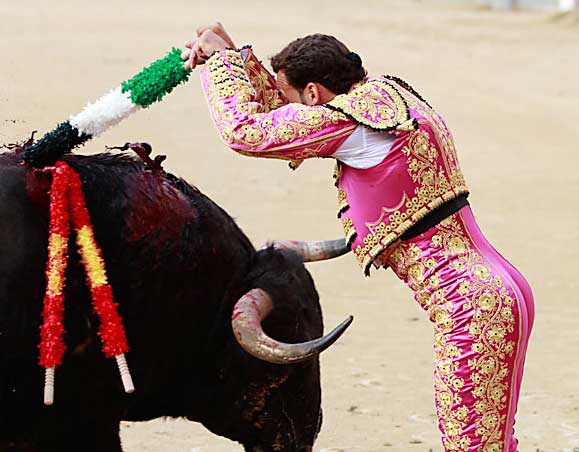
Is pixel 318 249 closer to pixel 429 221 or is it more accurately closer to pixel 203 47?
pixel 429 221

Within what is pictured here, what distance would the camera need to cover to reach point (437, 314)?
3453 mm

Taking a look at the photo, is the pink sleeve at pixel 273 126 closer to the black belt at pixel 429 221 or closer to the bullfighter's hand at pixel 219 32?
the bullfighter's hand at pixel 219 32

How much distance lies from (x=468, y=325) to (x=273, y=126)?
745 mm

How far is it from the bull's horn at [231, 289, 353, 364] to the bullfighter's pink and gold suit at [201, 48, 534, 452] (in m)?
0.28

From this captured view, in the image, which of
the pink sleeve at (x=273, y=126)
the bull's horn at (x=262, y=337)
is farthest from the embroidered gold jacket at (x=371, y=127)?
the bull's horn at (x=262, y=337)

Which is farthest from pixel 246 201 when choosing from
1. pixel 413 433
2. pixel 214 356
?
pixel 214 356

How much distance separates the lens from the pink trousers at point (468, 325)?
134 inches

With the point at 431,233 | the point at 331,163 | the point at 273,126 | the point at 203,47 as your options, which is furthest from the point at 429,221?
the point at 331,163

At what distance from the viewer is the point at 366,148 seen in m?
3.38

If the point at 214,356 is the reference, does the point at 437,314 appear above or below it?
above

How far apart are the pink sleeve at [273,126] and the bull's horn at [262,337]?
0.45 meters

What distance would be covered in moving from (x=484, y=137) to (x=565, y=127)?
1.51m

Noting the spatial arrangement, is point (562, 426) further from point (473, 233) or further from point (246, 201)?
point (246, 201)

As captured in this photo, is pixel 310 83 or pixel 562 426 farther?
pixel 562 426
